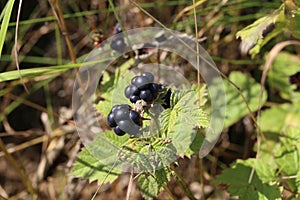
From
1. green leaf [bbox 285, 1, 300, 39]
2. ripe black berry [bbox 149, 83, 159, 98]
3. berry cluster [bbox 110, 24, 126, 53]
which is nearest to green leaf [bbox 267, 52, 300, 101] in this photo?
green leaf [bbox 285, 1, 300, 39]

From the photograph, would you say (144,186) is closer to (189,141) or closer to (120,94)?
(189,141)

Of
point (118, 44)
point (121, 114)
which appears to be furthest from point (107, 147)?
point (118, 44)

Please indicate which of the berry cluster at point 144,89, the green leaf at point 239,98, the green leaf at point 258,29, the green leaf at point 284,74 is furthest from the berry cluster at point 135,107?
the green leaf at point 284,74

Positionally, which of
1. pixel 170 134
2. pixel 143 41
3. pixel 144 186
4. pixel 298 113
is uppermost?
pixel 143 41

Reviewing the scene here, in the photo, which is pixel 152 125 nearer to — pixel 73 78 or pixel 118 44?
pixel 118 44

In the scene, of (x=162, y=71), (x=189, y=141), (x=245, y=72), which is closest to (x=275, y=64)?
(x=245, y=72)

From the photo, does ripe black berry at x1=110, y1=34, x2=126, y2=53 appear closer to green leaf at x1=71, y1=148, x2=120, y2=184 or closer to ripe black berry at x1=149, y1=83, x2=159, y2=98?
green leaf at x1=71, y1=148, x2=120, y2=184

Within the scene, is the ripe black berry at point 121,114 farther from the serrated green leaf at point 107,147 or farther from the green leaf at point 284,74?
the green leaf at point 284,74
